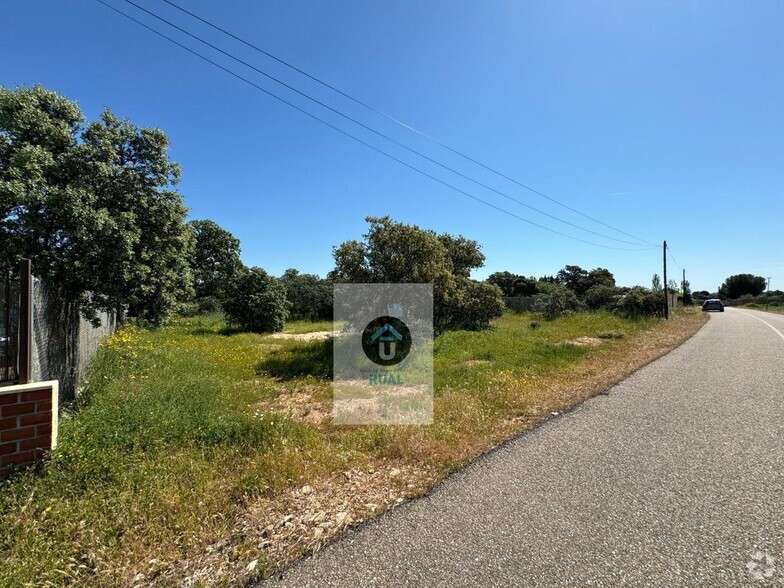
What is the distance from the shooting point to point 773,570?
1.95m

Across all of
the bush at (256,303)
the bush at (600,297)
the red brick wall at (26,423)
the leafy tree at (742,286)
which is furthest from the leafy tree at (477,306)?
the leafy tree at (742,286)

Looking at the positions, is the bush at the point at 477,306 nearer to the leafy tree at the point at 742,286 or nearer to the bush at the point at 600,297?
the bush at the point at 600,297

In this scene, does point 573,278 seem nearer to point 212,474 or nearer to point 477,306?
point 477,306

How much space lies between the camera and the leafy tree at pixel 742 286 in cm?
6781

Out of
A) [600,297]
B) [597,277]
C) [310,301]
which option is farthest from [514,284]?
[310,301]

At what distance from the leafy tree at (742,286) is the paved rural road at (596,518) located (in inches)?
3472

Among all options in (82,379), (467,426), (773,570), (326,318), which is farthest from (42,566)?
(326,318)

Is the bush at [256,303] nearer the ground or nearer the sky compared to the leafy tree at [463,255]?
nearer the ground

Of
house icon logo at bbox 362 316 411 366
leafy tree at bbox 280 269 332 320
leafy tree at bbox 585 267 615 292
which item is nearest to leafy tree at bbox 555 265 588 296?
leafy tree at bbox 585 267 615 292

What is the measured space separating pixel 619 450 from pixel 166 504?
3.85 m

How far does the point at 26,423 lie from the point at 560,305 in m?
25.0

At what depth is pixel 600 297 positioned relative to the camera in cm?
2662

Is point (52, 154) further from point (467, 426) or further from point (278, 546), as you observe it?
point (467, 426)

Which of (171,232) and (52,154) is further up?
(52,154)
